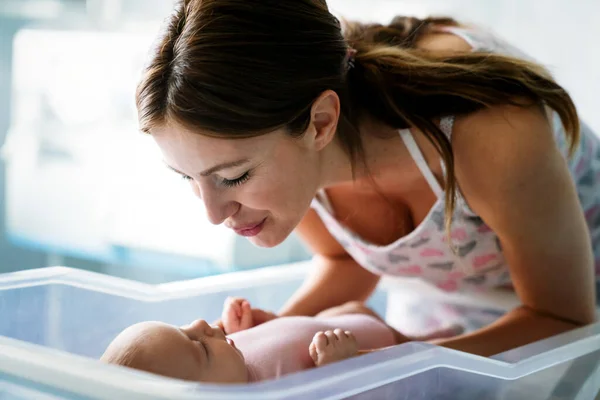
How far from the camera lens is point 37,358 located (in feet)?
2.43

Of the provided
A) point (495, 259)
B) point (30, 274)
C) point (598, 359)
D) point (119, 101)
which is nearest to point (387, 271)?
point (495, 259)

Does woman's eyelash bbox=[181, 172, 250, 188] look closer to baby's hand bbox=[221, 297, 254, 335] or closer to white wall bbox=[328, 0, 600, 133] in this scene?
baby's hand bbox=[221, 297, 254, 335]

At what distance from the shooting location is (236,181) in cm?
97

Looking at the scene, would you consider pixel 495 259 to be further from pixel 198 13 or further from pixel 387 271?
pixel 198 13

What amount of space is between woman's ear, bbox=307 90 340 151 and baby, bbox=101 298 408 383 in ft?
0.74

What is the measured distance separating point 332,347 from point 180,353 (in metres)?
0.16

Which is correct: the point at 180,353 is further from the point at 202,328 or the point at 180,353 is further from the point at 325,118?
the point at 325,118

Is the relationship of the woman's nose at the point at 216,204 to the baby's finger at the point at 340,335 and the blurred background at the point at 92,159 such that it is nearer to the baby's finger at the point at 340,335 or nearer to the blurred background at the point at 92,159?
the baby's finger at the point at 340,335

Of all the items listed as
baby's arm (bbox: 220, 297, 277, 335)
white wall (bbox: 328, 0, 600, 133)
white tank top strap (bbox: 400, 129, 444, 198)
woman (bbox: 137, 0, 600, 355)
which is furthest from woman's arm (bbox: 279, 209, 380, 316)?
white wall (bbox: 328, 0, 600, 133)

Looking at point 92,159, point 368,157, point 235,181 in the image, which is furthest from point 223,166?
point 92,159

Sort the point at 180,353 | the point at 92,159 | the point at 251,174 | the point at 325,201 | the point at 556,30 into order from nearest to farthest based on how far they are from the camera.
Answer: the point at 180,353, the point at 251,174, the point at 325,201, the point at 556,30, the point at 92,159

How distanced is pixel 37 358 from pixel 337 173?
0.50 m

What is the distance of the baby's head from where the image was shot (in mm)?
836

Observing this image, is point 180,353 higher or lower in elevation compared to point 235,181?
lower
